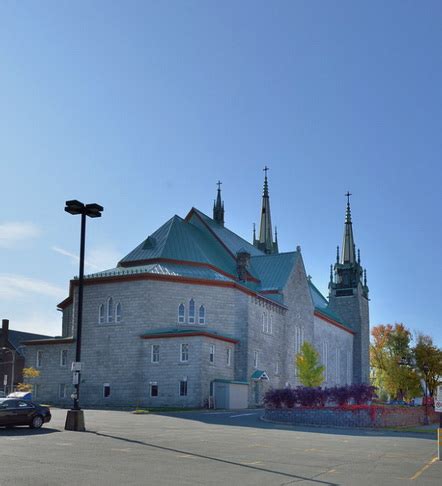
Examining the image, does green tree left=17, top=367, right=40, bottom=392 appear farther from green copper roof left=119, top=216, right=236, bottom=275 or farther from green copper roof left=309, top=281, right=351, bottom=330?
green copper roof left=309, top=281, right=351, bottom=330

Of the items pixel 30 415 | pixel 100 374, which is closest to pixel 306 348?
pixel 100 374

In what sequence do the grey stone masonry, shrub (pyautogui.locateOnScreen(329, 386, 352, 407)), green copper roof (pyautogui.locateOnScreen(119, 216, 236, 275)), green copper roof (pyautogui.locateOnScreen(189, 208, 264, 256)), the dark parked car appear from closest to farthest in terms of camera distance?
the dark parked car
shrub (pyautogui.locateOnScreen(329, 386, 352, 407))
green copper roof (pyautogui.locateOnScreen(119, 216, 236, 275))
green copper roof (pyautogui.locateOnScreen(189, 208, 264, 256))
the grey stone masonry

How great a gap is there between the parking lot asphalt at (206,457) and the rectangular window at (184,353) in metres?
25.2

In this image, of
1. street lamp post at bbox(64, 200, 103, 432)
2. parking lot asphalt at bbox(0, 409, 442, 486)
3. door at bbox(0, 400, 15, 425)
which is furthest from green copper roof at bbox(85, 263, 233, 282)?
door at bbox(0, 400, 15, 425)

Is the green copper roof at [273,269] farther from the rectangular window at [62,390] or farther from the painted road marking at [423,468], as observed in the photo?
the painted road marking at [423,468]

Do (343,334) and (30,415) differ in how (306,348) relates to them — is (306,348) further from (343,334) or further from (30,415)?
(30,415)

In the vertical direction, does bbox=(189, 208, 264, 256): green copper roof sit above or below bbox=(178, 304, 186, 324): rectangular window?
above

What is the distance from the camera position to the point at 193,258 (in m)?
64.5

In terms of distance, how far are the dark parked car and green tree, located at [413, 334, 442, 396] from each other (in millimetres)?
52817

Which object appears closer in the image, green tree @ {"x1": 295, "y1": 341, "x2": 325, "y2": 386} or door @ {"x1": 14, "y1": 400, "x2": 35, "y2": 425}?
door @ {"x1": 14, "y1": 400, "x2": 35, "y2": 425}

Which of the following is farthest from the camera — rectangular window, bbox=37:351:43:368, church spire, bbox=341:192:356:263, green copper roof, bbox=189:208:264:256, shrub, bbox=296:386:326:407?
church spire, bbox=341:192:356:263

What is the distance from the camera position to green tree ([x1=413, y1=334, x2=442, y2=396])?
7438 centimetres

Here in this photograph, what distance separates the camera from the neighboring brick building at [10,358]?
9069 cm

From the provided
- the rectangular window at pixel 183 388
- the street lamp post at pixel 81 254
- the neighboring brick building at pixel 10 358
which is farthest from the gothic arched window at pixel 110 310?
the neighboring brick building at pixel 10 358
